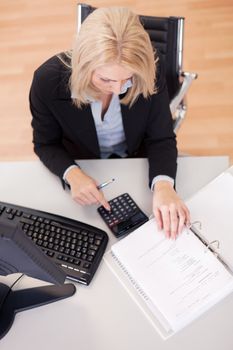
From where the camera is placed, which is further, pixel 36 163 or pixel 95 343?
pixel 36 163

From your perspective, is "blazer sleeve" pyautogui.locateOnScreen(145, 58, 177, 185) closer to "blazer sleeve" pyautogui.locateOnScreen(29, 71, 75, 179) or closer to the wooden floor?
"blazer sleeve" pyautogui.locateOnScreen(29, 71, 75, 179)

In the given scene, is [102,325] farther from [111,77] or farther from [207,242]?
[111,77]

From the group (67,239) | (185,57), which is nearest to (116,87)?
(67,239)

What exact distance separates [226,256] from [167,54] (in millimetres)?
831

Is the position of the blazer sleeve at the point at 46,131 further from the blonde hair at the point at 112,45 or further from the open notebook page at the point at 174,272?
the open notebook page at the point at 174,272

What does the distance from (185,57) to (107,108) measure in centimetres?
140

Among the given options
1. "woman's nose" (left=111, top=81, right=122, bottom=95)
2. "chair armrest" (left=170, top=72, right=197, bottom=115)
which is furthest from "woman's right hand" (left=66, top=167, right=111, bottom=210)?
"chair armrest" (left=170, top=72, right=197, bottom=115)

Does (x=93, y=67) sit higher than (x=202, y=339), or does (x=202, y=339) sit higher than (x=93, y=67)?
(x=93, y=67)

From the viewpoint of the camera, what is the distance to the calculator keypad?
1144 mm

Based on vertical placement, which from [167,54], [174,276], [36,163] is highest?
[167,54]

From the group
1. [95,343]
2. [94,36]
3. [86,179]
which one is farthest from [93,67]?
[95,343]

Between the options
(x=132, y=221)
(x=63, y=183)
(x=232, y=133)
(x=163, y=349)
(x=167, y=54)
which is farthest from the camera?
(x=232, y=133)

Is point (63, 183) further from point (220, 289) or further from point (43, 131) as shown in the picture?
point (220, 289)

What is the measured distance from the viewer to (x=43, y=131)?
1323 mm
